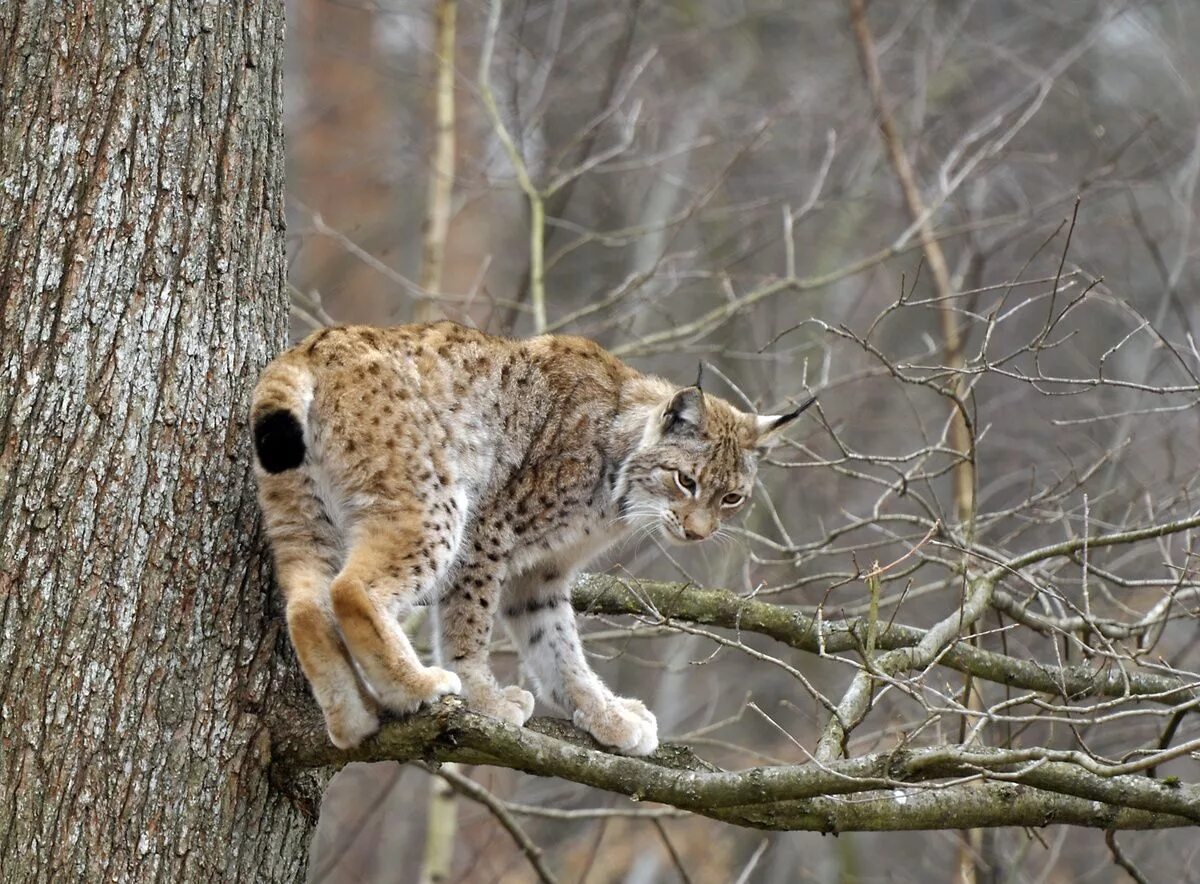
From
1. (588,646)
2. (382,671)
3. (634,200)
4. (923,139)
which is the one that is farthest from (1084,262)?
(382,671)

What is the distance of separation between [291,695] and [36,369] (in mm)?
1220

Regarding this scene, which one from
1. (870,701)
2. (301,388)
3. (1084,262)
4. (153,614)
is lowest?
(870,701)

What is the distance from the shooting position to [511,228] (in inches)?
476

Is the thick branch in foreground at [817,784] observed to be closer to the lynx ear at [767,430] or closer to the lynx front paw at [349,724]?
the lynx front paw at [349,724]

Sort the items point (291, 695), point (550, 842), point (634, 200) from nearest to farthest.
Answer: point (291, 695) → point (550, 842) → point (634, 200)

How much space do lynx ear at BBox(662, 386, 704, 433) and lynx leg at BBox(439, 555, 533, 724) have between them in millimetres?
977

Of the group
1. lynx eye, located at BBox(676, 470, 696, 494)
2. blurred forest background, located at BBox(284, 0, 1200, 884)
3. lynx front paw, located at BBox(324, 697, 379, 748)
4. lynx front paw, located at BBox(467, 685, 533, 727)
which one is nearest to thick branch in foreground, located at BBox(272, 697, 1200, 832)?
lynx front paw, located at BBox(324, 697, 379, 748)

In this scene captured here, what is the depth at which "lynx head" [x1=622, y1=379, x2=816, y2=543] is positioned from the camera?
5.58m

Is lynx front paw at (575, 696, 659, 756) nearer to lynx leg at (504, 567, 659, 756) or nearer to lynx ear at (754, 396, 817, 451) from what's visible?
lynx leg at (504, 567, 659, 756)

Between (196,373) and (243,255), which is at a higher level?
(243,255)

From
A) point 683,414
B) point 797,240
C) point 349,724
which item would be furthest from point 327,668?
point 797,240

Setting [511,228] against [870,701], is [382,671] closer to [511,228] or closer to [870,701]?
[870,701]

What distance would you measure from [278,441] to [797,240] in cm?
1002

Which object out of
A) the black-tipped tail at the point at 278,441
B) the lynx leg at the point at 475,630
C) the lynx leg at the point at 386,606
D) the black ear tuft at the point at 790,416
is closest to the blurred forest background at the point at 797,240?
the black ear tuft at the point at 790,416
